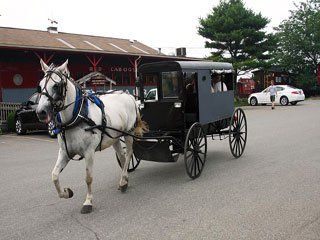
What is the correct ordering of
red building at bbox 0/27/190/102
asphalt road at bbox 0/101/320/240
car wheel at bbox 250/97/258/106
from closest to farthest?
asphalt road at bbox 0/101/320/240
red building at bbox 0/27/190/102
car wheel at bbox 250/97/258/106

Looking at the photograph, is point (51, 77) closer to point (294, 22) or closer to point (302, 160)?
point (302, 160)

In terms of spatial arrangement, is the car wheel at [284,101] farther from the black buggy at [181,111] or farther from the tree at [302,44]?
the black buggy at [181,111]

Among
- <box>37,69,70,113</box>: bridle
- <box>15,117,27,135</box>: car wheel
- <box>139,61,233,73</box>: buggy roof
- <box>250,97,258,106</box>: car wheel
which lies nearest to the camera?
<box>37,69,70,113</box>: bridle

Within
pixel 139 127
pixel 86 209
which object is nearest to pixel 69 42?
pixel 139 127

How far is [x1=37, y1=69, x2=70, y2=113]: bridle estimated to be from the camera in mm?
5254

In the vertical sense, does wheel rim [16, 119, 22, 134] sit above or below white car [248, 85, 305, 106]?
below

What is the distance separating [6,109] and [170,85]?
12.5 m

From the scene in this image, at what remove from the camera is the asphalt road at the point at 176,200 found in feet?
15.9

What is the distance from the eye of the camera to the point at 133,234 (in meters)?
4.74

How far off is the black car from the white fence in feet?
4.00

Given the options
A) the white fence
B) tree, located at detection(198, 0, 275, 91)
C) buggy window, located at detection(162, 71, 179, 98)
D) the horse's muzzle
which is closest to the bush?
the white fence

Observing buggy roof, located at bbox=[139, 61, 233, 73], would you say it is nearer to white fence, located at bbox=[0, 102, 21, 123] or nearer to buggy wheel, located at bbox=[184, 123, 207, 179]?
buggy wheel, located at bbox=[184, 123, 207, 179]

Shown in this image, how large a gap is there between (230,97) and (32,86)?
1725cm

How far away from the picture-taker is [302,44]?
134 ft
